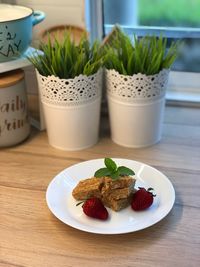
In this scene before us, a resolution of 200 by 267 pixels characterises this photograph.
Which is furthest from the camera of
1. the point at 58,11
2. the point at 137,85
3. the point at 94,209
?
the point at 58,11

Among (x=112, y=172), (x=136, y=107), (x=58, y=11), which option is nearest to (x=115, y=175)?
(x=112, y=172)

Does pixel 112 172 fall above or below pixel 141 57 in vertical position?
below

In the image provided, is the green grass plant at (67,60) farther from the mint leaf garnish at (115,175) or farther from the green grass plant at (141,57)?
the mint leaf garnish at (115,175)

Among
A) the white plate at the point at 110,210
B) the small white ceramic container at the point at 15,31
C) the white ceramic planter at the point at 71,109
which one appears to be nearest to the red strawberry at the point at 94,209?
the white plate at the point at 110,210

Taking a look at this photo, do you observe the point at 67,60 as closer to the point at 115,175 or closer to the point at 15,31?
the point at 15,31

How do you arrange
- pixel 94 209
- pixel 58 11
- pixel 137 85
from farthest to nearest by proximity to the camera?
pixel 58 11
pixel 137 85
pixel 94 209

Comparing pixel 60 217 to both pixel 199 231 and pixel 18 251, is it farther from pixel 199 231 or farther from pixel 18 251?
pixel 199 231

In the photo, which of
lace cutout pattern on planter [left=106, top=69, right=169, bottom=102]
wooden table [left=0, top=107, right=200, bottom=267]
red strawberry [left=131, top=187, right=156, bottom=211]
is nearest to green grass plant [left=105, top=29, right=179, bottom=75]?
lace cutout pattern on planter [left=106, top=69, right=169, bottom=102]
